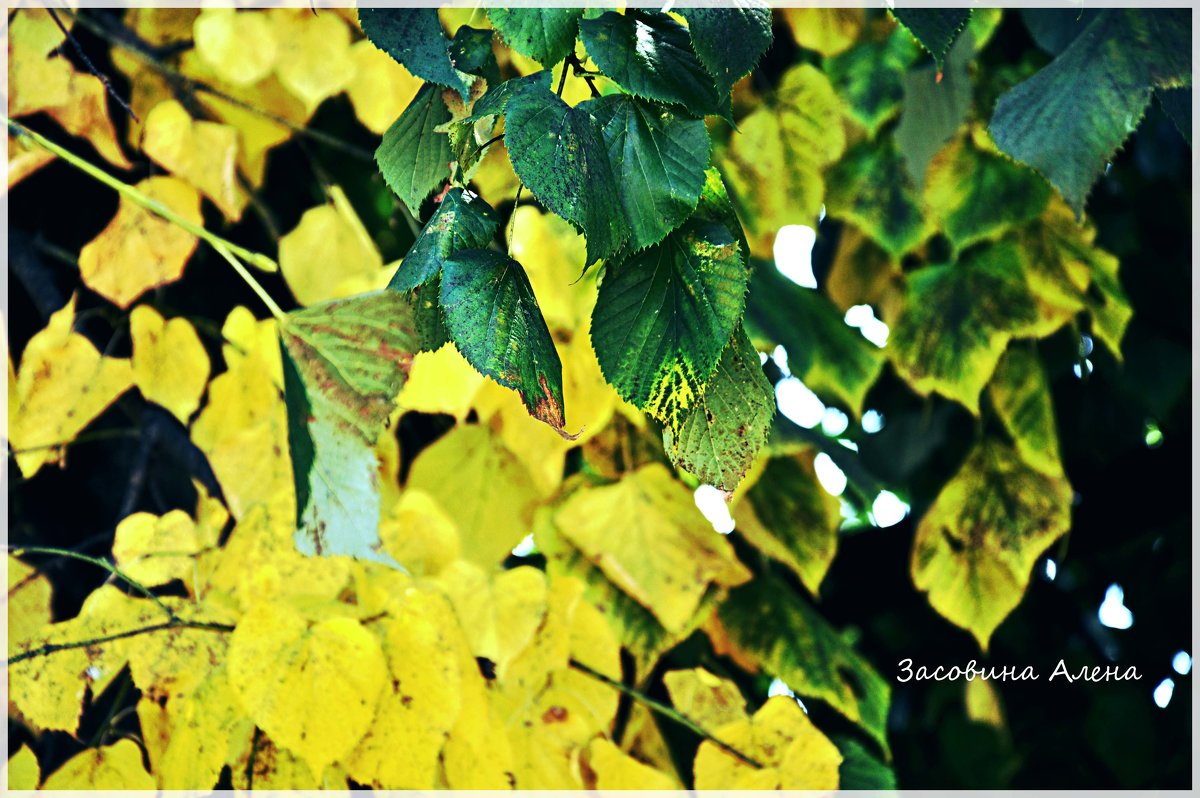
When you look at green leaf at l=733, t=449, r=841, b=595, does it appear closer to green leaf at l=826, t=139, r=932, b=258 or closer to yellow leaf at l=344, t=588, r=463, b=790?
green leaf at l=826, t=139, r=932, b=258

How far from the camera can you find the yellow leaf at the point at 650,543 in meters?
0.80

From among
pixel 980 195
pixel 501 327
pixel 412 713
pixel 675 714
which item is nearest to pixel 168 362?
pixel 412 713

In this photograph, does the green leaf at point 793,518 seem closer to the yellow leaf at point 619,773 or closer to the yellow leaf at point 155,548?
the yellow leaf at point 619,773

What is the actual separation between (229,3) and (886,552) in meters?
0.97

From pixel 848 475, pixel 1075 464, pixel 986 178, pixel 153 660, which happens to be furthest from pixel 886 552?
pixel 153 660

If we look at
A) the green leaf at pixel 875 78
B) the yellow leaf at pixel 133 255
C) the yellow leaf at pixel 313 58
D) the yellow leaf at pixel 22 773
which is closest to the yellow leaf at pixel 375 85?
the yellow leaf at pixel 313 58

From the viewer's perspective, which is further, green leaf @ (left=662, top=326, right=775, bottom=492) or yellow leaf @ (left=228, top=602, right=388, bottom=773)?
yellow leaf @ (left=228, top=602, right=388, bottom=773)

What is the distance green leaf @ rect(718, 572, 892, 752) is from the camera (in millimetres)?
896

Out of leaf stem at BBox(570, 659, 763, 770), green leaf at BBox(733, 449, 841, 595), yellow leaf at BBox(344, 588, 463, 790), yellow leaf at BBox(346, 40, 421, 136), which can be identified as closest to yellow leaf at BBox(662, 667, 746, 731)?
leaf stem at BBox(570, 659, 763, 770)

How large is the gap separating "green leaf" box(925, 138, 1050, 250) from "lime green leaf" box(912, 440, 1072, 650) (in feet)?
0.72

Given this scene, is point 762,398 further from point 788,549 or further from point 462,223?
point 788,549

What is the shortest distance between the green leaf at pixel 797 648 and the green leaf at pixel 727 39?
66 cm

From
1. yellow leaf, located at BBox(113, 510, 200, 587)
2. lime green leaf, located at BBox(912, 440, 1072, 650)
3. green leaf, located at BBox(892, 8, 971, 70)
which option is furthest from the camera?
lime green leaf, located at BBox(912, 440, 1072, 650)

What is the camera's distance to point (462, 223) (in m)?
0.34
